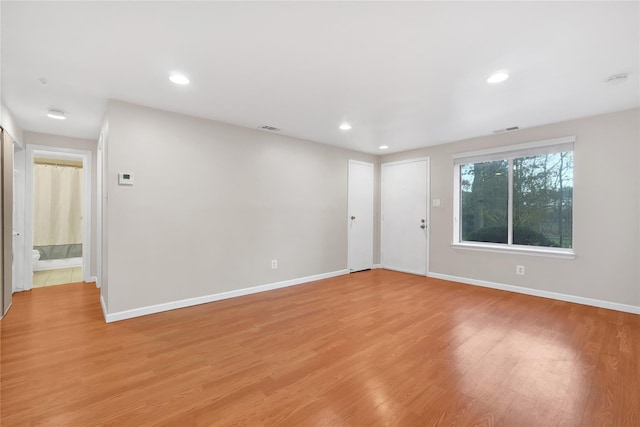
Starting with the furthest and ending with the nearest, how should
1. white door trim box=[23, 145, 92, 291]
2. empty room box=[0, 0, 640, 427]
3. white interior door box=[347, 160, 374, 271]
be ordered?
white interior door box=[347, 160, 374, 271]
white door trim box=[23, 145, 92, 291]
empty room box=[0, 0, 640, 427]

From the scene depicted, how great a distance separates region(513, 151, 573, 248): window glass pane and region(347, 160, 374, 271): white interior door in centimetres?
255

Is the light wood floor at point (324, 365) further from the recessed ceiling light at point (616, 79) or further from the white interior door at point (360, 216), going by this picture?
the recessed ceiling light at point (616, 79)

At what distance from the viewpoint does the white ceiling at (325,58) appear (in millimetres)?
1782

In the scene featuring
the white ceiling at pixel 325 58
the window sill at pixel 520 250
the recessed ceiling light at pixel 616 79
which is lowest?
the window sill at pixel 520 250

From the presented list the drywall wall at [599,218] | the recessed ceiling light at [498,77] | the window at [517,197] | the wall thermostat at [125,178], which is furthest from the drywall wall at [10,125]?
the drywall wall at [599,218]

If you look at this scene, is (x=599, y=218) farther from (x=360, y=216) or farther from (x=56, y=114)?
(x=56, y=114)

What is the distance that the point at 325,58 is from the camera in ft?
7.52

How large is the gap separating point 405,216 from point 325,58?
4.05 m

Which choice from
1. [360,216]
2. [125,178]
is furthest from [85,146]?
[360,216]

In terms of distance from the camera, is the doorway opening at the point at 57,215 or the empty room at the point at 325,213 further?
the doorway opening at the point at 57,215

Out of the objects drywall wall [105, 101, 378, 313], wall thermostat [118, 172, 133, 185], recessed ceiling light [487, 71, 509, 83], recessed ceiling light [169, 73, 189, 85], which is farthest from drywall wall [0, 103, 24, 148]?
recessed ceiling light [487, 71, 509, 83]

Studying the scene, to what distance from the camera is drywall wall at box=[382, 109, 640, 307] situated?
11.2 feet

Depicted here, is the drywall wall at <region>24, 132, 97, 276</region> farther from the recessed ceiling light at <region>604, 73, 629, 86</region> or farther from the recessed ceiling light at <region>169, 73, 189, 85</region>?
the recessed ceiling light at <region>604, 73, 629, 86</region>

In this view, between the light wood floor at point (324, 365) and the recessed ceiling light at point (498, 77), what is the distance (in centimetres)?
245
